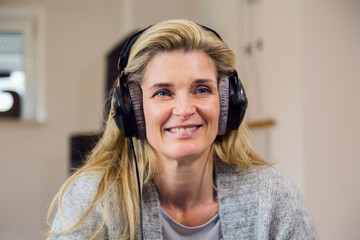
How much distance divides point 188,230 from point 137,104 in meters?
0.37

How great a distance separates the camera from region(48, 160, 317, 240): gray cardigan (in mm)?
1131

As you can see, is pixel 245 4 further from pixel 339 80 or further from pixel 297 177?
pixel 297 177

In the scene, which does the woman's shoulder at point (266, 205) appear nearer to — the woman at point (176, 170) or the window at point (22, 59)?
the woman at point (176, 170)

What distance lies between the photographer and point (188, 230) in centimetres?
120

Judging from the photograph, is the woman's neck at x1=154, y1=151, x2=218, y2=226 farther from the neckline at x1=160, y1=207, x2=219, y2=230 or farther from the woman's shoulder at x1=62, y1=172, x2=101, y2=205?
the woman's shoulder at x1=62, y1=172, x2=101, y2=205

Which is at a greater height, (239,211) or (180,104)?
(180,104)

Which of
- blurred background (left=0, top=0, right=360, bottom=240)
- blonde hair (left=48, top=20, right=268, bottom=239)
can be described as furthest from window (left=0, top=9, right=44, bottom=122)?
blonde hair (left=48, top=20, right=268, bottom=239)

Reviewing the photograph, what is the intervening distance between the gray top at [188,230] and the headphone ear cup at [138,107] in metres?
0.24

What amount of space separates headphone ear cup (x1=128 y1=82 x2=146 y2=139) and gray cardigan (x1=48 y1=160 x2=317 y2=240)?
0.17 metres

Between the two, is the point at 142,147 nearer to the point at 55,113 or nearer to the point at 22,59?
the point at 55,113

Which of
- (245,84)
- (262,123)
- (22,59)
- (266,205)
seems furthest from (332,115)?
(22,59)

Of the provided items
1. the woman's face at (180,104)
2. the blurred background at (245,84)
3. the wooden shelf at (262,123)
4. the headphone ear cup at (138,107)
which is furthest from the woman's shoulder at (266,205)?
the wooden shelf at (262,123)

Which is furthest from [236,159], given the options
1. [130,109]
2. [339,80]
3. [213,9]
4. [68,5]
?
[68,5]

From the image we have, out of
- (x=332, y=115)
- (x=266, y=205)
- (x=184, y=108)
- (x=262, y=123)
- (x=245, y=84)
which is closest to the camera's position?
(x=184, y=108)
